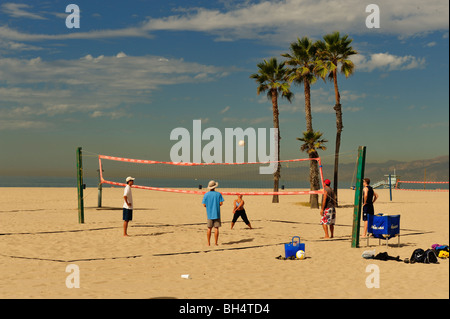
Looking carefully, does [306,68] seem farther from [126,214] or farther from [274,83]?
[126,214]

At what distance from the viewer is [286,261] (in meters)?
10.2

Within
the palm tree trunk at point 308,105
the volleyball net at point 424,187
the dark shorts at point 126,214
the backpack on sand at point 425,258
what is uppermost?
the palm tree trunk at point 308,105

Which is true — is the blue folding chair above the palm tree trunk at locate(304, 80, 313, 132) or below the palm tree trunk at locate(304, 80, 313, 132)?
below

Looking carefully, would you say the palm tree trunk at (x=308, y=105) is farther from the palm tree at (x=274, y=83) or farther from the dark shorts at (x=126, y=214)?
the dark shorts at (x=126, y=214)

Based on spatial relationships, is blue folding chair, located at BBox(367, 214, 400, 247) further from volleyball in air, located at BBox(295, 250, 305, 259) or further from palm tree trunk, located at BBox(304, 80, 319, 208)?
palm tree trunk, located at BBox(304, 80, 319, 208)

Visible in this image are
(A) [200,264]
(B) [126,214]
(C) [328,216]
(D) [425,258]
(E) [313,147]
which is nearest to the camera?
(D) [425,258]

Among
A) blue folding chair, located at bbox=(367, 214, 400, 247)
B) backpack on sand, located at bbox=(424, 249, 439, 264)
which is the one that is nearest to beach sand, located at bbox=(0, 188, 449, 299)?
backpack on sand, located at bbox=(424, 249, 439, 264)

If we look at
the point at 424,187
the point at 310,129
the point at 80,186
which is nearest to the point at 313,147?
the point at 310,129

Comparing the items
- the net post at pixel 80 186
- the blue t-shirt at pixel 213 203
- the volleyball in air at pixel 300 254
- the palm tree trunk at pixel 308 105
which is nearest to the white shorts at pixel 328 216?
the volleyball in air at pixel 300 254

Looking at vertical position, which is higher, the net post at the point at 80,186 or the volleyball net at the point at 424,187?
the net post at the point at 80,186
